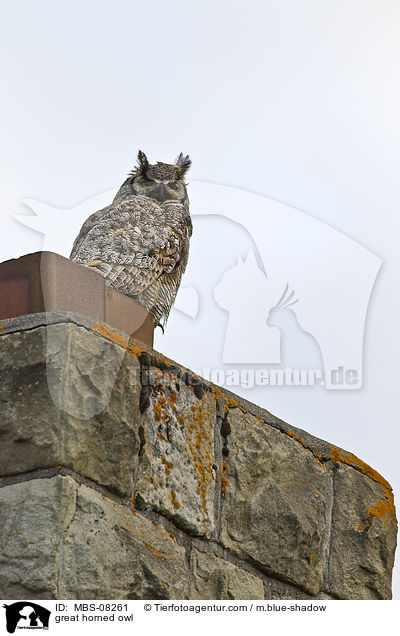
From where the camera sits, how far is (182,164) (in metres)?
7.79

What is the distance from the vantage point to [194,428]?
312 centimetres

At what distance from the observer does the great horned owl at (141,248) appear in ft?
17.0

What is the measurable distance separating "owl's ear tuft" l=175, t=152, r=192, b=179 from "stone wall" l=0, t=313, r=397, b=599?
14.2 feet

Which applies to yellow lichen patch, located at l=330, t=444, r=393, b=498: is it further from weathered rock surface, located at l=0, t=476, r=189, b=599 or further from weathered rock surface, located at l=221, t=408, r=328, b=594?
weathered rock surface, located at l=0, t=476, r=189, b=599

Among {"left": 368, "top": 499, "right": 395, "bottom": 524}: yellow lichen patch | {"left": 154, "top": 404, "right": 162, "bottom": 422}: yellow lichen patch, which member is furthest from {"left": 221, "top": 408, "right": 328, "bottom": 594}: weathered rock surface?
{"left": 154, "top": 404, "right": 162, "bottom": 422}: yellow lichen patch

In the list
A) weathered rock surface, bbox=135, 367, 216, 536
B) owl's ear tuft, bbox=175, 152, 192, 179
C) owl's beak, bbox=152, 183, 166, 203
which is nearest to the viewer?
weathered rock surface, bbox=135, 367, 216, 536

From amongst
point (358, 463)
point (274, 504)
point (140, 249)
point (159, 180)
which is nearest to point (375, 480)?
point (358, 463)

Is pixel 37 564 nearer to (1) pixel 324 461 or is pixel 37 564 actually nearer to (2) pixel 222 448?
(2) pixel 222 448

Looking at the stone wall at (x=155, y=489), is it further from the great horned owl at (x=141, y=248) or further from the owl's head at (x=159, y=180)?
the owl's head at (x=159, y=180)

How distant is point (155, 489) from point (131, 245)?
270cm

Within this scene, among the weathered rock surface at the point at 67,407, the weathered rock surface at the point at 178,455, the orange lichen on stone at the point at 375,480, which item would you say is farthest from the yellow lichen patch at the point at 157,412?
the orange lichen on stone at the point at 375,480

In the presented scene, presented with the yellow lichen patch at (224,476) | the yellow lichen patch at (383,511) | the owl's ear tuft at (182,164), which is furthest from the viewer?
the owl's ear tuft at (182,164)

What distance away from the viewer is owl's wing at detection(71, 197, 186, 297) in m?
5.15

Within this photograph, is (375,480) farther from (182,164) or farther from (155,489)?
(182,164)
